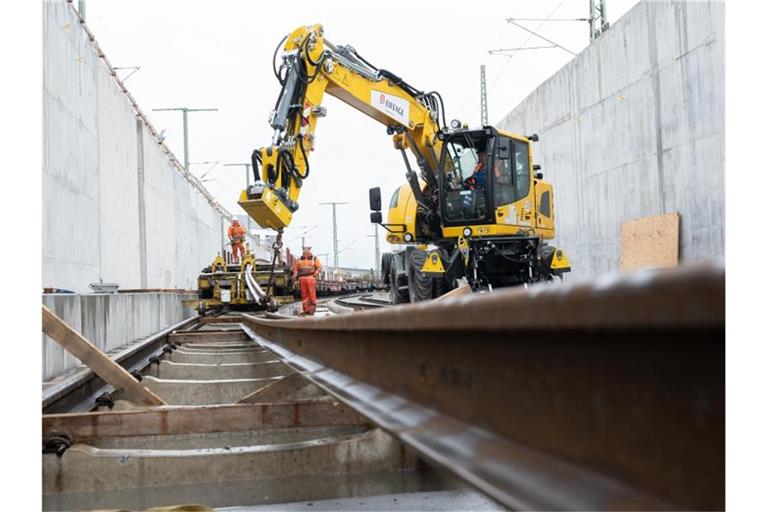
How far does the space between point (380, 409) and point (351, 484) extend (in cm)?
149

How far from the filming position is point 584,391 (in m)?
1.11

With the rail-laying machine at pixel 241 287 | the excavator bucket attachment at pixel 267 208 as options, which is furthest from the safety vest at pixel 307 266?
the excavator bucket attachment at pixel 267 208

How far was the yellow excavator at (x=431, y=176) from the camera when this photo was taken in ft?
33.1

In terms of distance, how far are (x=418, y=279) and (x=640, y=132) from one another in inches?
305

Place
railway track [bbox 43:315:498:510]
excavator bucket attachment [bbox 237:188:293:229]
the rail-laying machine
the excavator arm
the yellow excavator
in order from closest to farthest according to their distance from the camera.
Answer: railway track [bbox 43:315:498:510] < excavator bucket attachment [bbox 237:188:293:229] < the excavator arm < the yellow excavator < the rail-laying machine

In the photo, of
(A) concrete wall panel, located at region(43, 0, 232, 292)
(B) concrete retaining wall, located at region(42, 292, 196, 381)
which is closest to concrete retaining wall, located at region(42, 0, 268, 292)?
(A) concrete wall panel, located at region(43, 0, 232, 292)

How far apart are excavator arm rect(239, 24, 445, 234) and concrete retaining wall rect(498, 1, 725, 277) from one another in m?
5.20

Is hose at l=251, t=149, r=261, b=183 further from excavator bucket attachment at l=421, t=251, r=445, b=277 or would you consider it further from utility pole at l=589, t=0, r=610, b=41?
utility pole at l=589, t=0, r=610, b=41

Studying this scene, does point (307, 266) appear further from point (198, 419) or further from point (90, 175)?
point (198, 419)

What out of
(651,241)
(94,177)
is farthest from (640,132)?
(94,177)

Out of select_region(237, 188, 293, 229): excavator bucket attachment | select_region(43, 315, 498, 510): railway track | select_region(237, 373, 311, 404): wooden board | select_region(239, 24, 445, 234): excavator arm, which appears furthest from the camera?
select_region(239, 24, 445, 234): excavator arm

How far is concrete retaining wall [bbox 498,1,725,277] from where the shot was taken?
510 inches
